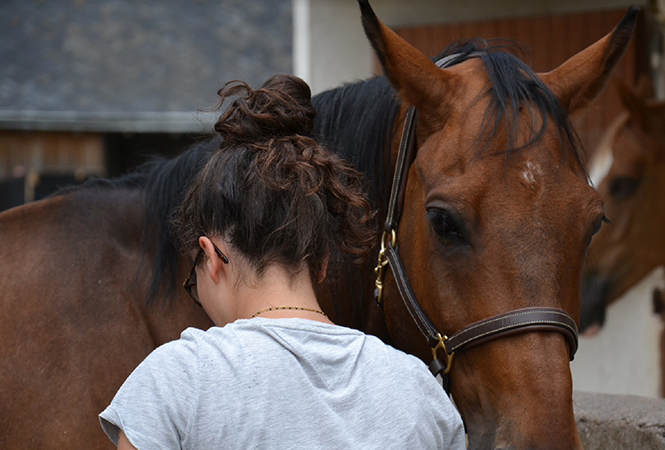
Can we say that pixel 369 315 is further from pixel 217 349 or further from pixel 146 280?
pixel 217 349

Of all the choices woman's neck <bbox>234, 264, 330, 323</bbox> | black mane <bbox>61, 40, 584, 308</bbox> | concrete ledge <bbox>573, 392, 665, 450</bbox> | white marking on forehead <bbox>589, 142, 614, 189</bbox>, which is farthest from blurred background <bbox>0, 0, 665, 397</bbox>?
woman's neck <bbox>234, 264, 330, 323</bbox>

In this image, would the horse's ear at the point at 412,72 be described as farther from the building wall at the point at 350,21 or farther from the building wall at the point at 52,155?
the building wall at the point at 52,155

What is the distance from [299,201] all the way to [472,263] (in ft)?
1.96

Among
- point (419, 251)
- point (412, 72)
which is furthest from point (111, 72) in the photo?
point (419, 251)

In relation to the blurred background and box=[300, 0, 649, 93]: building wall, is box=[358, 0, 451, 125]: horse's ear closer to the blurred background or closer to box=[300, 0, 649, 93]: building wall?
box=[300, 0, 649, 93]: building wall

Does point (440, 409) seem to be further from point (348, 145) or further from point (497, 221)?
point (348, 145)

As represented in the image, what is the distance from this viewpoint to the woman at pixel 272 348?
119cm

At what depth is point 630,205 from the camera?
4.85m

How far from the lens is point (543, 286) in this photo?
170 centimetres

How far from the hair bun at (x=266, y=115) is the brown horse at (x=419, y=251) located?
353 millimetres

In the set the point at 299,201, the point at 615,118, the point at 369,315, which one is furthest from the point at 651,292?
the point at 299,201

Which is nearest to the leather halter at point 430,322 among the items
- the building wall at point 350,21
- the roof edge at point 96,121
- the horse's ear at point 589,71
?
the horse's ear at point 589,71

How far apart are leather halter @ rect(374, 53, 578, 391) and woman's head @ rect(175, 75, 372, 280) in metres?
0.39

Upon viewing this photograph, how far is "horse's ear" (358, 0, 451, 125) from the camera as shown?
1940 millimetres
